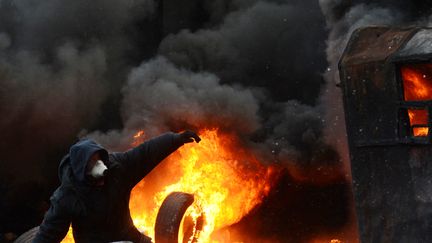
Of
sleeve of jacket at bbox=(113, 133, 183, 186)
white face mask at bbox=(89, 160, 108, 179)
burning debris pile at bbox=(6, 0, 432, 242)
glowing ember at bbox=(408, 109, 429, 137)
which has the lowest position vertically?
white face mask at bbox=(89, 160, 108, 179)

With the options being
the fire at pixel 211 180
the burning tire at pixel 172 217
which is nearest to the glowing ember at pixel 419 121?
the burning tire at pixel 172 217

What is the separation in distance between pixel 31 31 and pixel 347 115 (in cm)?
929

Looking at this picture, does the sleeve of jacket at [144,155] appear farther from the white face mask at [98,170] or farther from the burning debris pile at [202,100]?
the burning debris pile at [202,100]

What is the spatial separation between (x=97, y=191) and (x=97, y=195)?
43mm

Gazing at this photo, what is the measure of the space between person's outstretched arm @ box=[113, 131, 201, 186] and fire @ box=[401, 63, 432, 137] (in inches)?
113

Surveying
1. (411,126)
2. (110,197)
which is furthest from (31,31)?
(411,126)

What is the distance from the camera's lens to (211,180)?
424 inches

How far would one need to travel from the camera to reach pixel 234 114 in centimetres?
1143

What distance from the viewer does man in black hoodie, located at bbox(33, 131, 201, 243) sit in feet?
16.1

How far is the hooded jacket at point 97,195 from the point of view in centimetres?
495

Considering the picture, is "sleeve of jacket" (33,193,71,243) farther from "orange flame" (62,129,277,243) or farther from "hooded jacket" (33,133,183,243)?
"orange flame" (62,129,277,243)

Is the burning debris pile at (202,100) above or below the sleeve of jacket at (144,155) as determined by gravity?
above

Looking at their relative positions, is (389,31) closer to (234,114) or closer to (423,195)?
(423,195)

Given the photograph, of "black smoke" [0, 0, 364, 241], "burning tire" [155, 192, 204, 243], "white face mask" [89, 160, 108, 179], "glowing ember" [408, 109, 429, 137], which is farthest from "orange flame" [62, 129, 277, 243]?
"white face mask" [89, 160, 108, 179]
